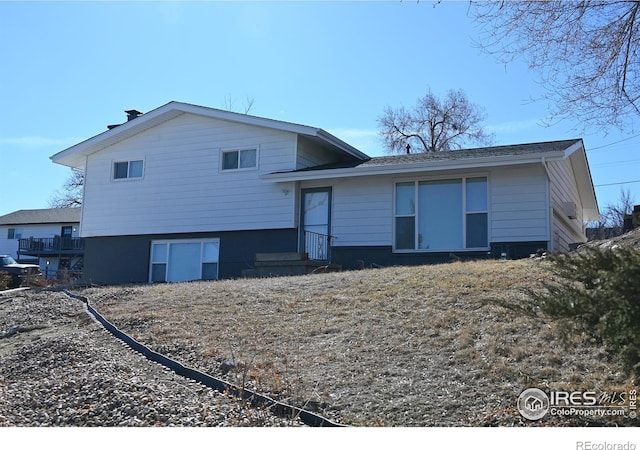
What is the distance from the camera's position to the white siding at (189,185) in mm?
16984

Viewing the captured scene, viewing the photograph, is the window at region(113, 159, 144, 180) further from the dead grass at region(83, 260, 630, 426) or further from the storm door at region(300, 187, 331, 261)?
the dead grass at region(83, 260, 630, 426)

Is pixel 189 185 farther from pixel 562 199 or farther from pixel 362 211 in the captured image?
pixel 562 199

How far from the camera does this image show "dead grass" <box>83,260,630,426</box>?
Result: 5.37 metres

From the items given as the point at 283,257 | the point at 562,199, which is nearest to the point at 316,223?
the point at 283,257

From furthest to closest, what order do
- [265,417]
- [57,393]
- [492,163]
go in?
[492,163]
[57,393]
[265,417]

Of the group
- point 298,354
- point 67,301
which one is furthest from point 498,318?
point 67,301

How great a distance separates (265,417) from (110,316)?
16.5ft

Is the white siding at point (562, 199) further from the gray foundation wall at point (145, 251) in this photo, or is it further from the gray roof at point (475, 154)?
the gray foundation wall at point (145, 251)

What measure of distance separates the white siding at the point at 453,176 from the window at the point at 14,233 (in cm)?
3835

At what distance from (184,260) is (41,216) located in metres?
34.6

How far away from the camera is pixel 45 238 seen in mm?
44719

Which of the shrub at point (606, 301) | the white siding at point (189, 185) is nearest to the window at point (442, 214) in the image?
the white siding at point (189, 185)
